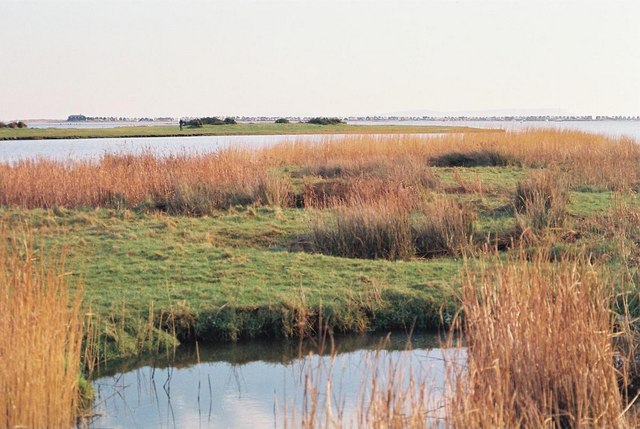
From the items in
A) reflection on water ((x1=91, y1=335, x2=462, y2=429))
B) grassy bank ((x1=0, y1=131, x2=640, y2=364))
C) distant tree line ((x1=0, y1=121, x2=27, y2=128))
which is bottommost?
distant tree line ((x1=0, y1=121, x2=27, y2=128))

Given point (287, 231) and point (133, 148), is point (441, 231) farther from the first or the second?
point (133, 148)

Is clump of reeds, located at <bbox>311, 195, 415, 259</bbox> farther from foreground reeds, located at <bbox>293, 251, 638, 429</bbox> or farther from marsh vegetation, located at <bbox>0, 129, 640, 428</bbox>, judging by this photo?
foreground reeds, located at <bbox>293, 251, 638, 429</bbox>

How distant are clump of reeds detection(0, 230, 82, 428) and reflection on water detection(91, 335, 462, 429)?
124 cm

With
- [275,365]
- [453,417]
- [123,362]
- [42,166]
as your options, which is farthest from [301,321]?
[42,166]

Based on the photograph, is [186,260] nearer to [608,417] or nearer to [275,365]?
[275,365]

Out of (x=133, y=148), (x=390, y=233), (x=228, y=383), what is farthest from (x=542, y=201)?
(x=133, y=148)

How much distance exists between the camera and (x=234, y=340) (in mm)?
8492

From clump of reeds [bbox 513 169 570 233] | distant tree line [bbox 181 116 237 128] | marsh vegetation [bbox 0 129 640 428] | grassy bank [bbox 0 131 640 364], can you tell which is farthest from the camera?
distant tree line [bbox 181 116 237 128]

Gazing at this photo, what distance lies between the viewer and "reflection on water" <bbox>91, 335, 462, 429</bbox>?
21.8 ft

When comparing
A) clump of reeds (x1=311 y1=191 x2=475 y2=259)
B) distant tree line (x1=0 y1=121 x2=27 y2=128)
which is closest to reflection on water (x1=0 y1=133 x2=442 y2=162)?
clump of reeds (x1=311 y1=191 x2=475 y2=259)

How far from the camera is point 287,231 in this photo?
526 inches

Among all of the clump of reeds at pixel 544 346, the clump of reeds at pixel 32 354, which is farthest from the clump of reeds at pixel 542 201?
the clump of reeds at pixel 32 354

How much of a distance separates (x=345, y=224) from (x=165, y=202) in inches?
225

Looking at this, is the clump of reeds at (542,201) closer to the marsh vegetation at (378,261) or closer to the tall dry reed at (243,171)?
the marsh vegetation at (378,261)
